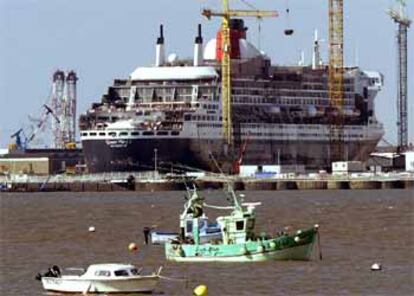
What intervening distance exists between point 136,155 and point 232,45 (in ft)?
86.7

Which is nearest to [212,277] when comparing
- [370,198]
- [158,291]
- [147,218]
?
[158,291]

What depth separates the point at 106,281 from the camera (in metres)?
50.6

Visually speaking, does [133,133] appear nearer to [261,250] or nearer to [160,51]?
[160,51]

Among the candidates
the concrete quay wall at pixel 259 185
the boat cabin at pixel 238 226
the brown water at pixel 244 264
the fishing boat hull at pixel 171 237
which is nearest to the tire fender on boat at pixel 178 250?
the brown water at pixel 244 264

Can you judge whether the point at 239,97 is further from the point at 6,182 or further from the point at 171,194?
the point at 171,194

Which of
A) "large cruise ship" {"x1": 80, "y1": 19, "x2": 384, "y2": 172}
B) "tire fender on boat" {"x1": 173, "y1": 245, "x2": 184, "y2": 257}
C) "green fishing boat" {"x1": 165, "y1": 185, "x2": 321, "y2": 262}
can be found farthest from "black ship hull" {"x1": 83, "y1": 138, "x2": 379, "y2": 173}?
"green fishing boat" {"x1": 165, "y1": 185, "x2": 321, "y2": 262}

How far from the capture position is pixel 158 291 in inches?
2051

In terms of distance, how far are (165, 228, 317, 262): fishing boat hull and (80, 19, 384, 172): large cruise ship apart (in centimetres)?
10248

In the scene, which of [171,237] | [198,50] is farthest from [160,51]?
[171,237]

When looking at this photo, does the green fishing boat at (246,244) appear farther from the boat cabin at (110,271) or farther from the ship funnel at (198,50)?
the ship funnel at (198,50)

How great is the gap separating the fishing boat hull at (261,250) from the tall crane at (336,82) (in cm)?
11694

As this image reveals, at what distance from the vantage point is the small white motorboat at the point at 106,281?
166 ft

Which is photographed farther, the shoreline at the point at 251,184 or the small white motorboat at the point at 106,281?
the shoreline at the point at 251,184

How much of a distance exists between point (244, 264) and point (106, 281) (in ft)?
30.1
